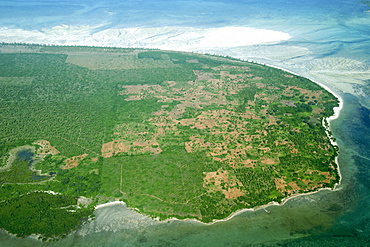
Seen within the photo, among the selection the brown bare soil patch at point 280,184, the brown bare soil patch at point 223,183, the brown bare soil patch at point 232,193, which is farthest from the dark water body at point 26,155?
the brown bare soil patch at point 280,184

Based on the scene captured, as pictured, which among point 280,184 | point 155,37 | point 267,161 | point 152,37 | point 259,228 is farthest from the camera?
point 152,37

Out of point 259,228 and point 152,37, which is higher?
point 152,37

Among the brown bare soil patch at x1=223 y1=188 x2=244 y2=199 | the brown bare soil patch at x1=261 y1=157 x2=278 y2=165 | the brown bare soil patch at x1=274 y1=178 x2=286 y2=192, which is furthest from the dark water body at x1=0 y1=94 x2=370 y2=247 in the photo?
the brown bare soil patch at x1=261 y1=157 x2=278 y2=165

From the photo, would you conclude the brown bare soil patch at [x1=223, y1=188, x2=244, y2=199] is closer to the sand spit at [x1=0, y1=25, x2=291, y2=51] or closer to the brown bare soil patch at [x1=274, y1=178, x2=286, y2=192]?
the brown bare soil patch at [x1=274, y1=178, x2=286, y2=192]

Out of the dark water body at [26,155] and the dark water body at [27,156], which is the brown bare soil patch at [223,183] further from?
the dark water body at [26,155]

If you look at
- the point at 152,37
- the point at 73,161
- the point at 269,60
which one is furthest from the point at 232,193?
the point at 152,37

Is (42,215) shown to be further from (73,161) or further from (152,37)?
(152,37)
